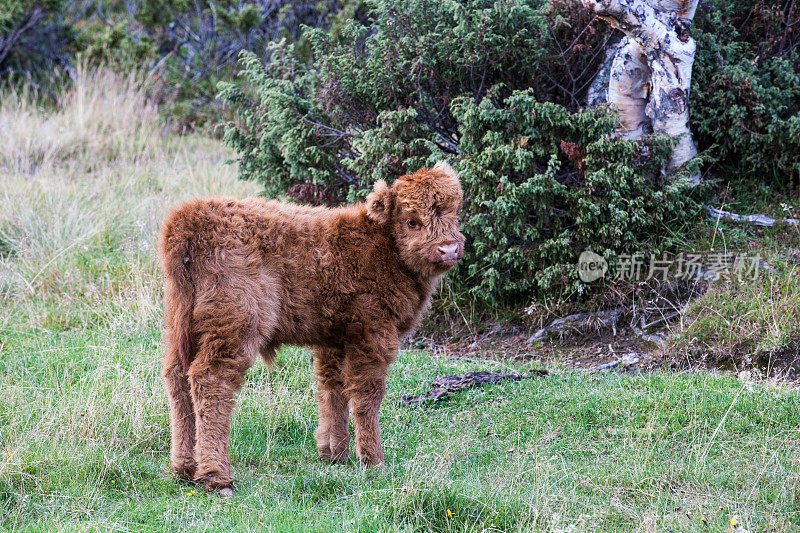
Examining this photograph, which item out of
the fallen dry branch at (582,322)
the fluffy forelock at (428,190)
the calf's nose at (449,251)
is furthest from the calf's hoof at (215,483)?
the fallen dry branch at (582,322)

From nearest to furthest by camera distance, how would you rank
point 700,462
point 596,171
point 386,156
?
point 700,462 → point 596,171 → point 386,156

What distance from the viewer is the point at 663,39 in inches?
303

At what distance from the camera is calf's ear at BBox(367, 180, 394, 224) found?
5078 millimetres

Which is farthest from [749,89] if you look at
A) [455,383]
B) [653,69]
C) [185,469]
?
[185,469]

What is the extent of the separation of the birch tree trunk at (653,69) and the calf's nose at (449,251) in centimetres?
346

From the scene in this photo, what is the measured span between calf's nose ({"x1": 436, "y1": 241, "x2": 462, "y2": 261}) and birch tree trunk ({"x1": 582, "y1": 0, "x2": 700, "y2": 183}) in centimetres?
346

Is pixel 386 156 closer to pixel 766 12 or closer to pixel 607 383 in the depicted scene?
pixel 607 383

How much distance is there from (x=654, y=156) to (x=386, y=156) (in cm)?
269

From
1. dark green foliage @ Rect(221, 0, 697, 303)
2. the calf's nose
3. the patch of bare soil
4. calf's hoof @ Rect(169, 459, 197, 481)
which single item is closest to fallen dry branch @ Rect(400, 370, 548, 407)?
the patch of bare soil

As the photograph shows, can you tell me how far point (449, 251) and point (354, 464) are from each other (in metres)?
1.58

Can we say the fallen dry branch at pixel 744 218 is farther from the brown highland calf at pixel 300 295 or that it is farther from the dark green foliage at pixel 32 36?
the dark green foliage at pixel 32 36

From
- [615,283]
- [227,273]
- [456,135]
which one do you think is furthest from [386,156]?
[227,273]

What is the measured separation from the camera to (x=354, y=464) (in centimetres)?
511

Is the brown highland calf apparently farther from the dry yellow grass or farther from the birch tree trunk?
the birch tree trunk
